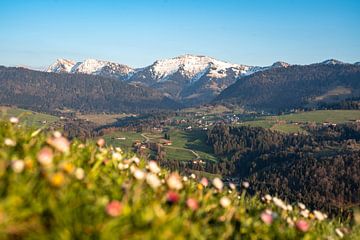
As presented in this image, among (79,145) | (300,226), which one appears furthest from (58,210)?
(79,145)

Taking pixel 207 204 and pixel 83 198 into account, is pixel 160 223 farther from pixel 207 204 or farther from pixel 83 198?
pixel 207 204

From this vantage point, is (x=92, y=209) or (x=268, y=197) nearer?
(x=92, y=209)

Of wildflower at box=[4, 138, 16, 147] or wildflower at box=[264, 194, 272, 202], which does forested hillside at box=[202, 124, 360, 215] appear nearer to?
wildflower at box=[264, 194, 272, 202]

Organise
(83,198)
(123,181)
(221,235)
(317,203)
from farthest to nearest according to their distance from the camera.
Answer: (317,203), (123,181), (221,235), (83,198)

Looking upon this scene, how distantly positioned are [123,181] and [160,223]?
73.2 inches

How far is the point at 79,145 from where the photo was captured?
7.76 metres

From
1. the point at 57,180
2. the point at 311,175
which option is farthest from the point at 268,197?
the point at 311,175

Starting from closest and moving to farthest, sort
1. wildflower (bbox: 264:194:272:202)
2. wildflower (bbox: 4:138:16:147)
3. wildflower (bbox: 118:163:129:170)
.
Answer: wildflower (bbox: 4:138:16:147) → wildflower (bbox: 118:163:129:170) → wildflower (bbox: 264:194:272:202)

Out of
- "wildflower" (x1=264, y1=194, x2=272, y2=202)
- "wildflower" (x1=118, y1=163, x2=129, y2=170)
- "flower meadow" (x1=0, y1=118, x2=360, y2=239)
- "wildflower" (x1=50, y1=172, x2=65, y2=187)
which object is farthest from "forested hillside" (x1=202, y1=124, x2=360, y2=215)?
"wildflower" (x1=50, y1=172, x2=65, y2=187)

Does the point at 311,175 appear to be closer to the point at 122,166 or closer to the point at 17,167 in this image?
the point at 122,166

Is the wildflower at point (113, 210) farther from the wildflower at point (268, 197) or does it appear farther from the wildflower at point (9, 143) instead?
the wildflower at point (268, 197)

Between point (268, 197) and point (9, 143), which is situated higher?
point (9, 143)

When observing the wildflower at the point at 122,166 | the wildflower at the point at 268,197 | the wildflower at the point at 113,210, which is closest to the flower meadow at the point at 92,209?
the wildflower at the point at 113,210

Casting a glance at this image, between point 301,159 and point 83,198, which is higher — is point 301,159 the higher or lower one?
the lower one
